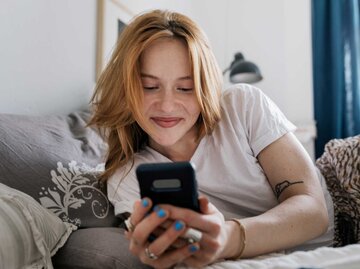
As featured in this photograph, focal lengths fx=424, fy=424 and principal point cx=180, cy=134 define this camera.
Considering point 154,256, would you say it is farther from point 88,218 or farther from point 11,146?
point 11,146

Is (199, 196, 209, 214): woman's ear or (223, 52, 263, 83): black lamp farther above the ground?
(223, 52, 263, 83): black lamp

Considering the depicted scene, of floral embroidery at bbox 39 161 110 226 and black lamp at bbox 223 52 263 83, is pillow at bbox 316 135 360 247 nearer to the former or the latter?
floral embroidery at bbox 39 161 110 226

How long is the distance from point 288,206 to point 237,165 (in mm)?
199

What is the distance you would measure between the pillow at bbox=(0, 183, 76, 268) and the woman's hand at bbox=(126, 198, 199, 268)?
0.70 feet

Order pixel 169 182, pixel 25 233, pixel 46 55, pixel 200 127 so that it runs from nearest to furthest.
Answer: pixel 169 182, pixel 25 233, pixel 200 127, pixel 46 55

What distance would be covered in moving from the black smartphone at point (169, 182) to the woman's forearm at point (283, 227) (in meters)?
0.19

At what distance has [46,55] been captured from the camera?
1444 millimetres

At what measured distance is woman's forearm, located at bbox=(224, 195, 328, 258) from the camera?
0.78m

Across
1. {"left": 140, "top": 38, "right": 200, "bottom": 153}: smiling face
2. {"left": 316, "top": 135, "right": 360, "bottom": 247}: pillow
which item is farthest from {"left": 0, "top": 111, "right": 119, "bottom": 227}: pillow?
{"left": 316, "top": 135, "right": 360, "bottom": 247}: pillow

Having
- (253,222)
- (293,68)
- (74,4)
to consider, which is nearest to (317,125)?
(293,68)

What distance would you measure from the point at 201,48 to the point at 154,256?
21.7 inches

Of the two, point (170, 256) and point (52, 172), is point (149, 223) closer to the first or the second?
point (170, 256)

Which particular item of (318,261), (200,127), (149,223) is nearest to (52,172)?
(200,127)

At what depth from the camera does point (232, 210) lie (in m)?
1.06
